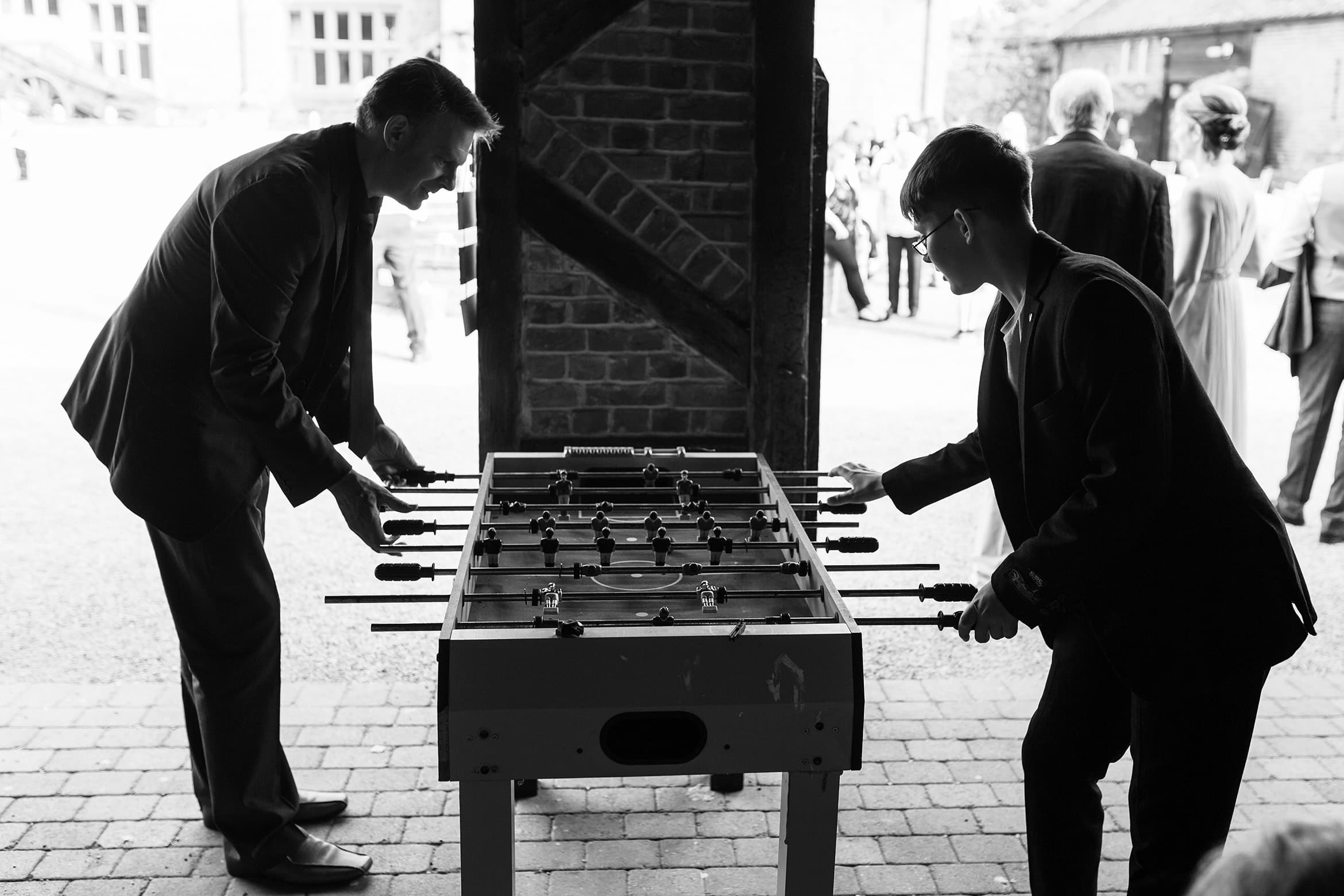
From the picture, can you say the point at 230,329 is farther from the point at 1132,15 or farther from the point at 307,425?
the point at 1132,15

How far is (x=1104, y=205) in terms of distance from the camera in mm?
4660

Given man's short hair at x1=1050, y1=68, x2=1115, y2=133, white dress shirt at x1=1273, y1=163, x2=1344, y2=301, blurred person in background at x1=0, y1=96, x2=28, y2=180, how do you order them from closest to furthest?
man's short hair at x1=1050, y1=68, x2=1115, y2=133 < white dress shirt at x1=1273, y1=163, x2=1344, y2=301 < blurred person in background at x1=0, y1=96, x2=28, y2=180

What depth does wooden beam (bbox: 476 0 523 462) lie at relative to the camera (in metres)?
3.82

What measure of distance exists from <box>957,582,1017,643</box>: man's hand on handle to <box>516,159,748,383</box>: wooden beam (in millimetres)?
1809

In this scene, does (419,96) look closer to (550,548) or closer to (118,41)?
(550,548)

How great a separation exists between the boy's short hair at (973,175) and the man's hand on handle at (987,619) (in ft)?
2.34

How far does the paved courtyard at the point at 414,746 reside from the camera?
3.26 meters

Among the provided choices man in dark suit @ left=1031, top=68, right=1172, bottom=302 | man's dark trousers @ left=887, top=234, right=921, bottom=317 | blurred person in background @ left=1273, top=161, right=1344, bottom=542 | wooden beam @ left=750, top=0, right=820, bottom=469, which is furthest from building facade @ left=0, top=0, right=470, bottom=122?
wooden beam @ left=750, top=0, right=820, bottom=469

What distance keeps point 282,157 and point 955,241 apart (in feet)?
4.94

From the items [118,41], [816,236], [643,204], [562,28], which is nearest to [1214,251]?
[816,236]

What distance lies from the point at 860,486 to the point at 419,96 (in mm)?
1378

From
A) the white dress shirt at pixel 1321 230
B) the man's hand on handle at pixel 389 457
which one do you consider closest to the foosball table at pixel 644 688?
the man's hand on handle at pixel 389 457

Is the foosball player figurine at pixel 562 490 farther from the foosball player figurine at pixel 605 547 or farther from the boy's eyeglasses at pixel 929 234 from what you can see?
the boy's eyeglasses at pixel 929 234

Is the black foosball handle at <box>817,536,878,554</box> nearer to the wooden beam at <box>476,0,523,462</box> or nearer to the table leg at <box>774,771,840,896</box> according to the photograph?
the table leg at <box>774,771,840,896</box>
